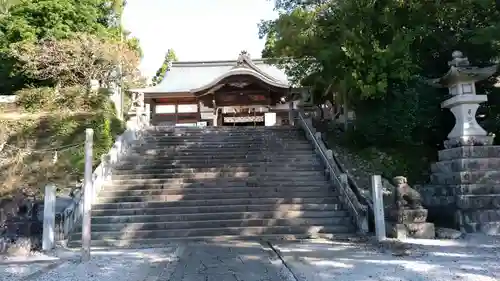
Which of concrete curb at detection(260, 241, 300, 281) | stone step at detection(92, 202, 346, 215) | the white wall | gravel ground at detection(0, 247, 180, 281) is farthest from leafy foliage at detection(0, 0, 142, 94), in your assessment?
concrete curb at detection(260, 241, 300, 281)

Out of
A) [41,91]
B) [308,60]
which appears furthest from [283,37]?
[41,91]

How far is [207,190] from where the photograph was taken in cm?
1070

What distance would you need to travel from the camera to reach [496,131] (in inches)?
450

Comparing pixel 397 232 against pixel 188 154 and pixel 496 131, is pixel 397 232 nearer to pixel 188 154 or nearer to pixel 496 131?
pixel 496 131

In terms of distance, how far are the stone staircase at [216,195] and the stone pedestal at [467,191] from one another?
231 cm

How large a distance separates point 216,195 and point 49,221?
4143 mm

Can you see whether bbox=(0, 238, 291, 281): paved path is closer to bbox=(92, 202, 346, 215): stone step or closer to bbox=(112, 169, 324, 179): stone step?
bbox=(92, 202, 346, 215): stone step

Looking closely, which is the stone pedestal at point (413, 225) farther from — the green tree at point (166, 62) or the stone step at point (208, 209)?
the green tree at point (166, 62)

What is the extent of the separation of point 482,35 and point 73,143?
45.5 ft

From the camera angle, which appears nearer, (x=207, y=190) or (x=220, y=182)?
(x=207, y=190)

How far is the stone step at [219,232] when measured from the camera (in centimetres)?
866

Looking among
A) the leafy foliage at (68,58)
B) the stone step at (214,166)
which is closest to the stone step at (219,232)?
the stone step at (214,166)

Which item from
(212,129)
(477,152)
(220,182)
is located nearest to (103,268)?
(220,182)

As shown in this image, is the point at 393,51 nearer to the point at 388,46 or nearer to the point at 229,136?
the point at 388,46
